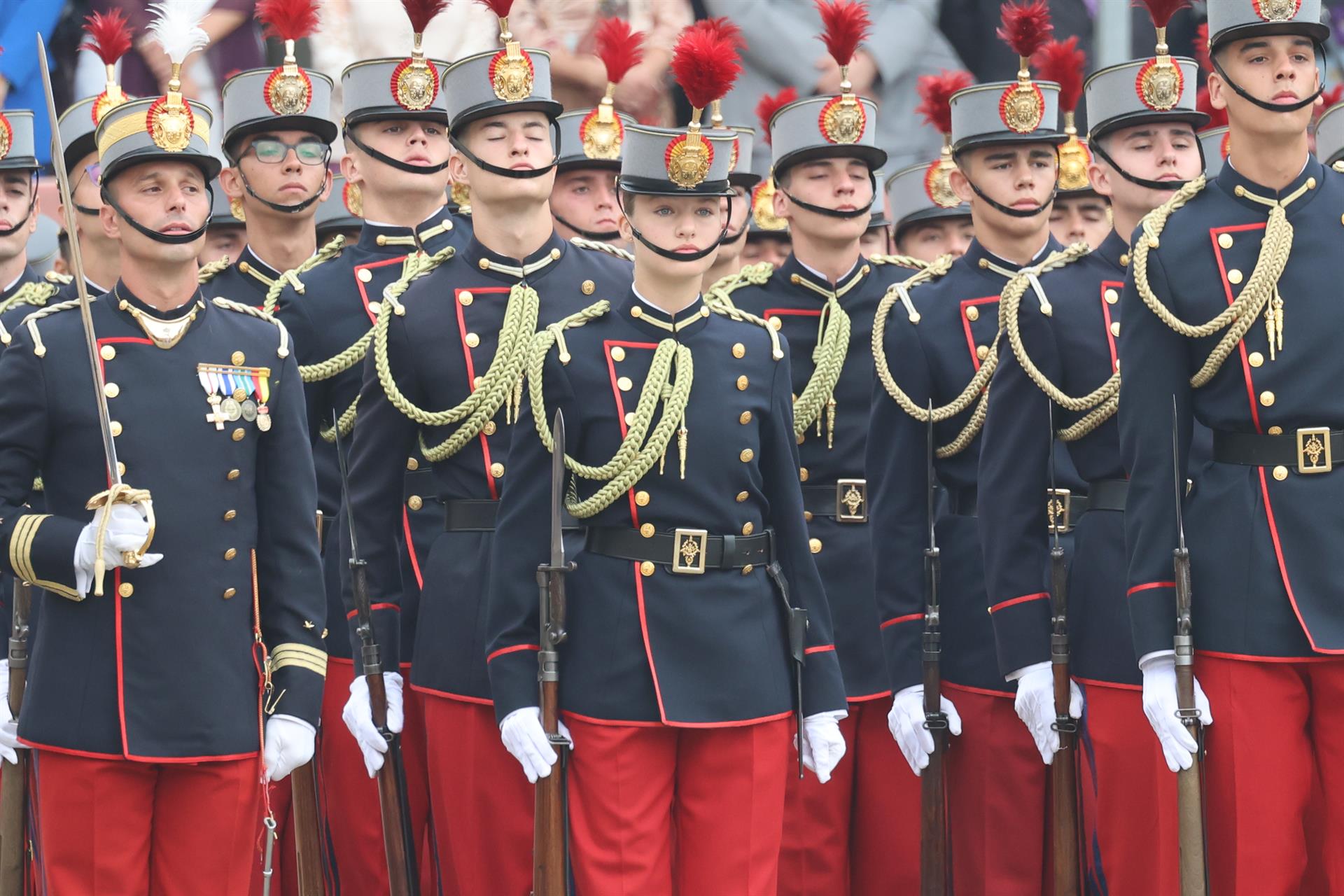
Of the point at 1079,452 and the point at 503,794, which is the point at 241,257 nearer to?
the point at 503,794

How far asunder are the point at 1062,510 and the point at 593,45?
6.62m

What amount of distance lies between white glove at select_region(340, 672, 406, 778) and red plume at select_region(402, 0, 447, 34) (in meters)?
2.17

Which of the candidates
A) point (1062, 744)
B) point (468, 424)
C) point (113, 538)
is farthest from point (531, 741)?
point (1062, 744)

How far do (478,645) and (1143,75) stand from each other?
2701 millimetres

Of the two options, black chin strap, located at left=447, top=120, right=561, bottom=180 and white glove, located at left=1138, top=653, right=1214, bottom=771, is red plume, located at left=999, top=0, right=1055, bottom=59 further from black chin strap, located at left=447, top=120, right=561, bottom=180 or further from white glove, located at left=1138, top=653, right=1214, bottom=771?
white glove, located at left=1138, top=653, right=1214, bottom=771

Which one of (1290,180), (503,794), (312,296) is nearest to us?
(1290,180)

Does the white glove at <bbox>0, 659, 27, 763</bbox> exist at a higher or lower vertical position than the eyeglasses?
lower

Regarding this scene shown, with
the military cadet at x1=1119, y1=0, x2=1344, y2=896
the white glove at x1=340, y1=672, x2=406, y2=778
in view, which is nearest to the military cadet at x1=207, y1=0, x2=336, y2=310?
the white glove at x1=340, y1=672, x2=406, y2=778

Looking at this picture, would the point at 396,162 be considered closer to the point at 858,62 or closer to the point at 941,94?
the point at 941,94

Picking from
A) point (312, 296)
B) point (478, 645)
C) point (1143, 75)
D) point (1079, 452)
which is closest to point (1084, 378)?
point (1079, 452)

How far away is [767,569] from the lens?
225 inches

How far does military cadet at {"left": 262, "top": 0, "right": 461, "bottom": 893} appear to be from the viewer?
6.71m

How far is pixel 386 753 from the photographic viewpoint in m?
6.42

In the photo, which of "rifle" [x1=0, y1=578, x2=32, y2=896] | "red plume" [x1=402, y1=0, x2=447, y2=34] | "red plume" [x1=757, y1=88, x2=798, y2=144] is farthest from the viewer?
"red plume" [x1=757, y1=88, x2=798, y2=144]
